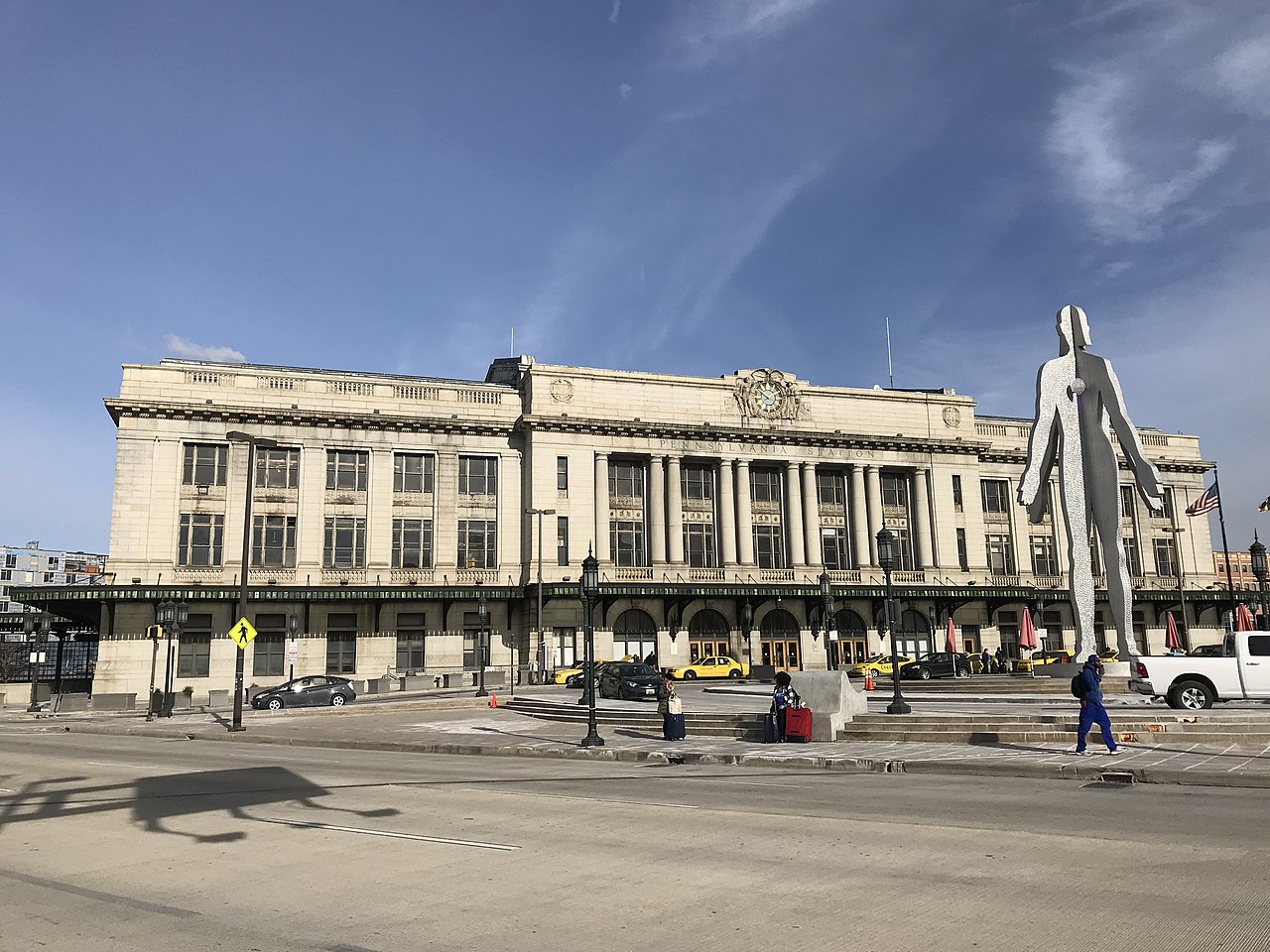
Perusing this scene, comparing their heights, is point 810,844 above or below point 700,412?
below

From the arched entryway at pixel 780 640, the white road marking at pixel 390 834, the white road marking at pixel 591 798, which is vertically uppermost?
the arched entryway at pixel 780 640

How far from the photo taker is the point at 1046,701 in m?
28.9

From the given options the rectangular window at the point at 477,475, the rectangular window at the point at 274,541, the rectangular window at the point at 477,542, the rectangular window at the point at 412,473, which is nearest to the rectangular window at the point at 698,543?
the rectangular window at the point at 477,542

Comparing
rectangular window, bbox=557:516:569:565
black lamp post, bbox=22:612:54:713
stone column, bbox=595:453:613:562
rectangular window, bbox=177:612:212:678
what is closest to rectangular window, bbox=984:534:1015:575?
stone column, bbox=595:453:613:562

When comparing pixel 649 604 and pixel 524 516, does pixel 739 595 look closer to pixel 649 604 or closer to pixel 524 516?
pixel 649 604

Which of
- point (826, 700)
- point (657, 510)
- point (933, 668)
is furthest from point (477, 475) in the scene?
point (826, 700)

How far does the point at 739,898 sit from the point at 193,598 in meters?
52.0

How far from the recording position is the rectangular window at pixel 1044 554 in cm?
7169

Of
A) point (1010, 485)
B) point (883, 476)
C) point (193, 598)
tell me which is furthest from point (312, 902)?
point (1010, 485)

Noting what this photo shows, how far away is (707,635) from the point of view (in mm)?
63031

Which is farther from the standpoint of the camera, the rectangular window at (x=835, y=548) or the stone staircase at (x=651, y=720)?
the rectangular window at (x=835, y=548)

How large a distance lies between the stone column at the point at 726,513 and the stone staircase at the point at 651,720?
28.9m

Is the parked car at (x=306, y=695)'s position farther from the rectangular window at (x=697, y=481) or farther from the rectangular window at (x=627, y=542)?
the rectangular window at (x=697, y=481)

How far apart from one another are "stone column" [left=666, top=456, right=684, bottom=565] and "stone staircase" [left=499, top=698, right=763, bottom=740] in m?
27.2
